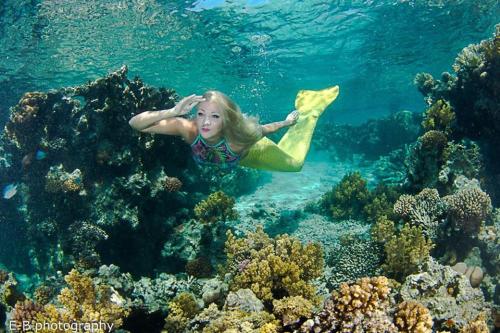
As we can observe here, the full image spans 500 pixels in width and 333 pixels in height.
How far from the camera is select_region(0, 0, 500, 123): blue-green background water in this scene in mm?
18141

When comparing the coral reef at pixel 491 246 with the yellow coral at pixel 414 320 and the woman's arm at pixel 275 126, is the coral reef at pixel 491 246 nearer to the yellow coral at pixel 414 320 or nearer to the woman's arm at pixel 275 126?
the yellow coral at pixel 414 320

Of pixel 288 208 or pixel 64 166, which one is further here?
pixel 288 208

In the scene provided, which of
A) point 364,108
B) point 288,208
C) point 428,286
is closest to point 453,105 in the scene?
point 288,208

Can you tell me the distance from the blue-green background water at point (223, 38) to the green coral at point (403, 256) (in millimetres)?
17218

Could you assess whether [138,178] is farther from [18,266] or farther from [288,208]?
[18,266]

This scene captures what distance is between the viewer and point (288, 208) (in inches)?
477

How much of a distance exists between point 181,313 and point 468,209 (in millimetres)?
5963

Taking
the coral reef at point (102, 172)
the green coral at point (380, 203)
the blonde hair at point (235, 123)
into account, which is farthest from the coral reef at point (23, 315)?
the green coral at point (380, 203)

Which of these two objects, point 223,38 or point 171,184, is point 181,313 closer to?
point 171,184

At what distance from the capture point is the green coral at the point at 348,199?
10336 millimetres

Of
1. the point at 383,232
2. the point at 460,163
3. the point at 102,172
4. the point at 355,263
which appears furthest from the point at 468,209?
the point at 102,172

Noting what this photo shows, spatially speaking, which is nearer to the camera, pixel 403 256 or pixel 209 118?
pixel 403 256

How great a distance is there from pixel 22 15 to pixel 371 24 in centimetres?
2224

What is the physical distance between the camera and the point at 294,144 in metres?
10.5
